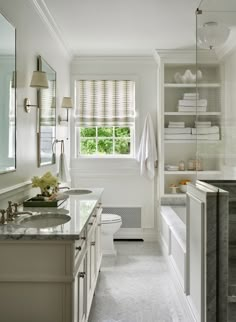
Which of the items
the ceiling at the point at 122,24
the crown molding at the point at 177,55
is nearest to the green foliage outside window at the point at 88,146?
the ceiling at the point at 122,24

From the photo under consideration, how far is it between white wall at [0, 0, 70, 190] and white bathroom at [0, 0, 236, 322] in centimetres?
2

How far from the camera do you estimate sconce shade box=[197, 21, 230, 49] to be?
280 centimetres

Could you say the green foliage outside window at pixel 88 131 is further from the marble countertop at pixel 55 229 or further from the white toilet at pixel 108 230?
the marble countertop at pixel 55 229

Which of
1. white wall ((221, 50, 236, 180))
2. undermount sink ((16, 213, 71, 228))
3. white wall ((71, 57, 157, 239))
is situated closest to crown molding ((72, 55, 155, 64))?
white wall ((71, 57, 157, 239))

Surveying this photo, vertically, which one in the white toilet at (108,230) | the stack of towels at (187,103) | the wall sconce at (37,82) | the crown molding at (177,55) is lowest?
the white toilet at (108,230)

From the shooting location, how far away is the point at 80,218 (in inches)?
81.7

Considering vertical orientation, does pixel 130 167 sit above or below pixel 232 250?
above

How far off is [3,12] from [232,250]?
2.18 m

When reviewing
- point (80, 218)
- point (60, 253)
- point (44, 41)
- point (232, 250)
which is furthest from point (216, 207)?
point (44, 41)

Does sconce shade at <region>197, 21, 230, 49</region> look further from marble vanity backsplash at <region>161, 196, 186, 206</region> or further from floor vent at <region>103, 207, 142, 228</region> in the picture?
floor vent at <region>103, 207, 142, 228</region>

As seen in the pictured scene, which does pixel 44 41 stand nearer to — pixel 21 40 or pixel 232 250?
pixel 21 40

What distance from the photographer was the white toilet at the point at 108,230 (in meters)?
3.90

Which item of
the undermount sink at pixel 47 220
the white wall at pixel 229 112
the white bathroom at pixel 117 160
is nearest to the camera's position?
the white bathroom at pixel 117 160

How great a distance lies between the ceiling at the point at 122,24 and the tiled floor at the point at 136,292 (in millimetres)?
2569
